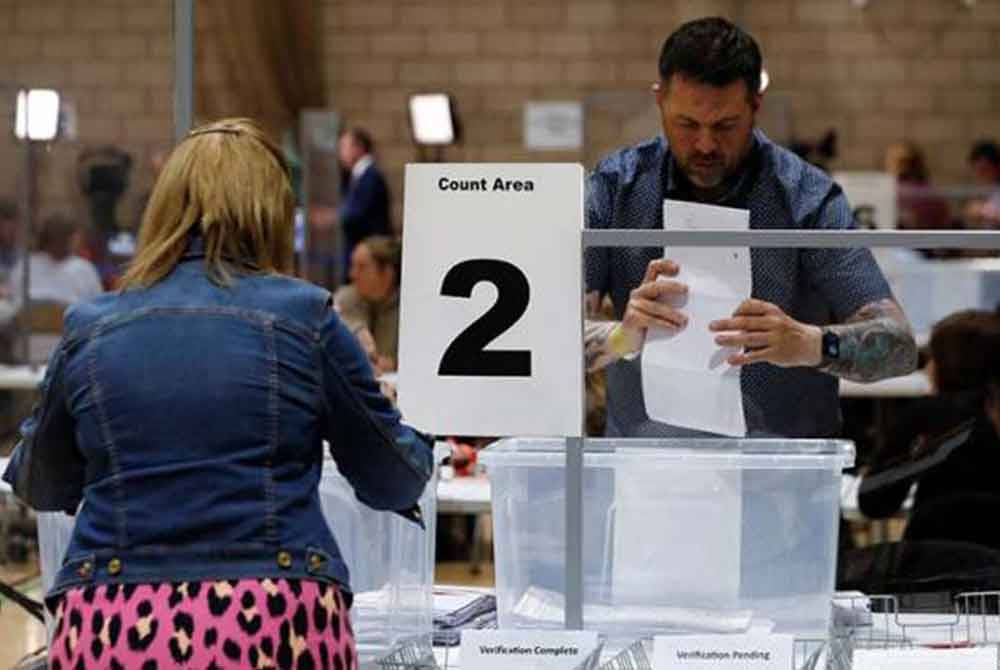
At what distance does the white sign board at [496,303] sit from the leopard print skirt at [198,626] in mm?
535

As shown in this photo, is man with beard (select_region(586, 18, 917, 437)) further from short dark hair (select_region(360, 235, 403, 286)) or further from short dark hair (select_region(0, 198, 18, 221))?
short dark hair (select_region(0, 198, 18, 221))

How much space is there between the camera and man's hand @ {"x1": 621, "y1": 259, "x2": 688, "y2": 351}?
11.2 feet

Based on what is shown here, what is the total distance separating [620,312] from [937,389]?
3112 mm

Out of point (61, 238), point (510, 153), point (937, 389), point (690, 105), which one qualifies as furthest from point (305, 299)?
point (510, 153)

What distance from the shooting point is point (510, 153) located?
59.8 feet

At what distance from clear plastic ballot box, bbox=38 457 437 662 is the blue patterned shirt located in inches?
15.1

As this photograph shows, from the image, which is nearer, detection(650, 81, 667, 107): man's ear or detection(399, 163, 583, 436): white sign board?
detection(399, 163, 583, 436): white sign board

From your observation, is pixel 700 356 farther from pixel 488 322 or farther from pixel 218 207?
pixel 218 207

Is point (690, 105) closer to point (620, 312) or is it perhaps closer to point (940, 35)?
point (620, 312)

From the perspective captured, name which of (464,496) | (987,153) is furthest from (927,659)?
(987,153)

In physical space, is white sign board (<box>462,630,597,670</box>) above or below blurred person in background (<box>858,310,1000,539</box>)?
below

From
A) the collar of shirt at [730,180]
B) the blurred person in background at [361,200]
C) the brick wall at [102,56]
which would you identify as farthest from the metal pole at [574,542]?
the blurred person in background at [361,200]

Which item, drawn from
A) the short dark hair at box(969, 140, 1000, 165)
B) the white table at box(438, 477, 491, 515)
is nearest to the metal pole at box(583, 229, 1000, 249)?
the white table at box(438, 477, 491, 515)

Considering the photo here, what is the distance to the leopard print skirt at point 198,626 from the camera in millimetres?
2770
